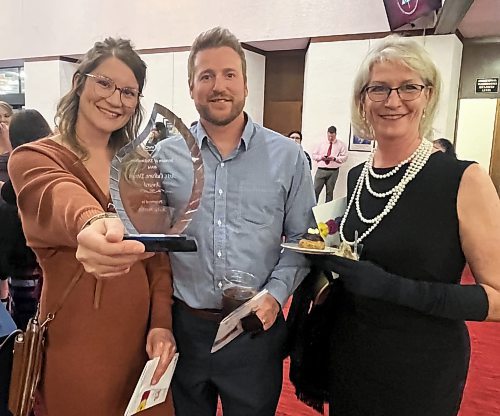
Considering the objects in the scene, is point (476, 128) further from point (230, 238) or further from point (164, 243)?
point (164, 243)

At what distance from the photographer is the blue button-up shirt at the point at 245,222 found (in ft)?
4.94

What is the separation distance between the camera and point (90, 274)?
120 cm

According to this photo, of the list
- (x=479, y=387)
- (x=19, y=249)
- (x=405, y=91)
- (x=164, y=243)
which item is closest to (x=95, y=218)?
(x=164, y=243)

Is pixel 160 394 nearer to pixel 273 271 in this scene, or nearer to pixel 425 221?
pixel 273 271

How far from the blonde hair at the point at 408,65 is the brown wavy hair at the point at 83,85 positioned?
0.64 metres

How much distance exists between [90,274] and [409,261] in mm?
842

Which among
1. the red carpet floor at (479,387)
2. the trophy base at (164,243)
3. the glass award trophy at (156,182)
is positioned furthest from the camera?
the red carpet floor at (479,387)

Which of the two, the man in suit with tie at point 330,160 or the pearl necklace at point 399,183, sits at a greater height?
the pearl necklace at point 399,183

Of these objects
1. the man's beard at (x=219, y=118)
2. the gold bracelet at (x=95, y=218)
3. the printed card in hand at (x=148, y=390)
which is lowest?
the printed card in hand at (x=148, y=390)

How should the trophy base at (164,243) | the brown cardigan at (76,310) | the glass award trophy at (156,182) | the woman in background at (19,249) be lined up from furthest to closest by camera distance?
the woman in background at (19,249), the brown cardigan at (76,310), the glass award trophy at (156,182), the trophy base at (164,243)

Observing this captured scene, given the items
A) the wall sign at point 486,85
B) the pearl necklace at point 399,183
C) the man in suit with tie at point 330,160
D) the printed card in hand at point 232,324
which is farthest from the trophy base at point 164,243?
the wall sign at point 486,85

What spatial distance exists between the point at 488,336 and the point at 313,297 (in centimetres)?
289

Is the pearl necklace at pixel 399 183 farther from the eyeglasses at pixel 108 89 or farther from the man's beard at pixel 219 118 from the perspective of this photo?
the eyeglasses at pixel 108 89

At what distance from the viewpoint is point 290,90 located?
944 centimetres
